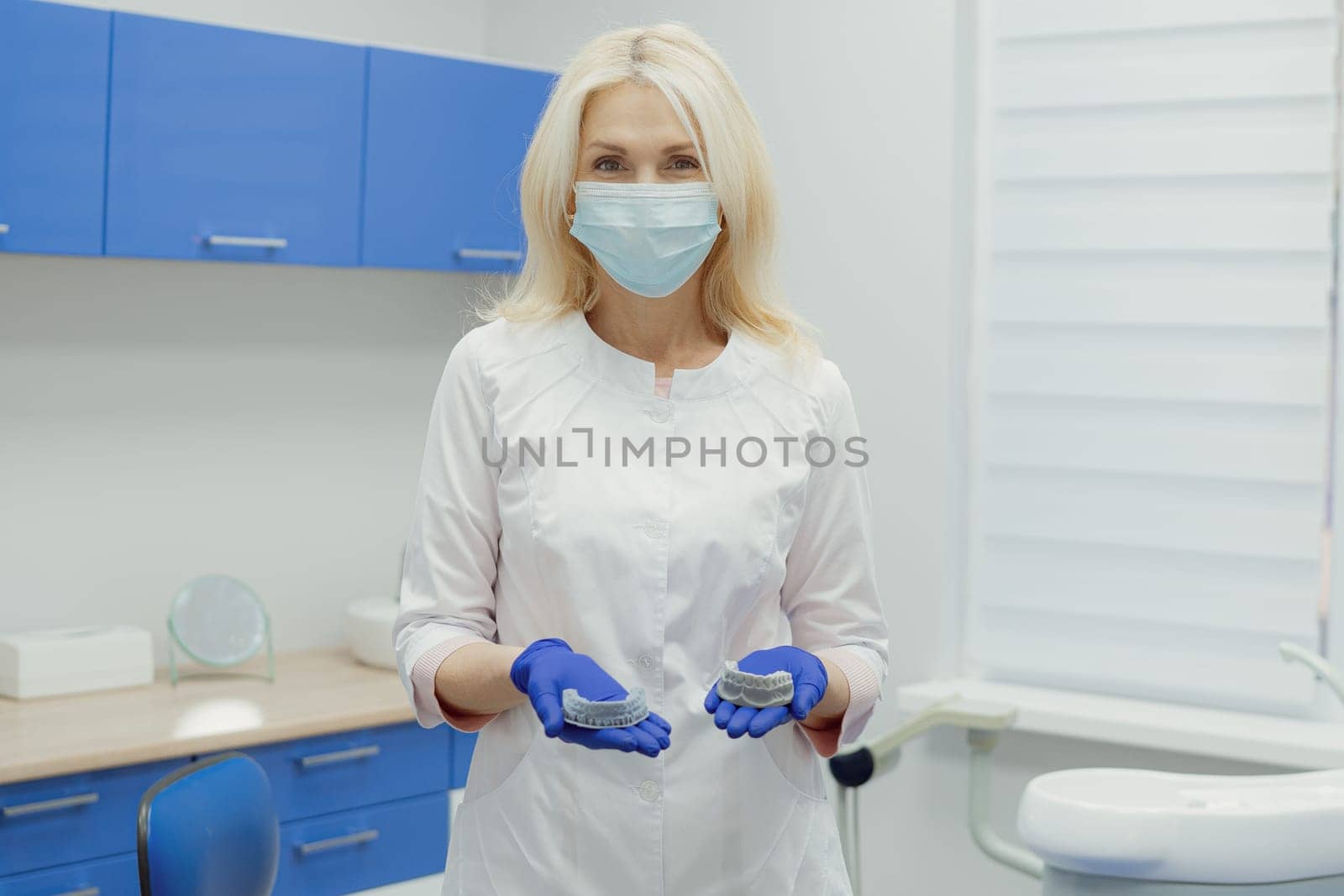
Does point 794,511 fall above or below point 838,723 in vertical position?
above

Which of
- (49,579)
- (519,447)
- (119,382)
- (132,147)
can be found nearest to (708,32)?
(132,147)

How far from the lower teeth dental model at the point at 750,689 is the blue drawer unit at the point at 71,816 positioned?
140cm

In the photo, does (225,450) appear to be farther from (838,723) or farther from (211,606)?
(838,723)

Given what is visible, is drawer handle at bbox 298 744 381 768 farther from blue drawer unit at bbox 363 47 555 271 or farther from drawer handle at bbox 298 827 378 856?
blue drawer unit at bbox 363 47 555 271

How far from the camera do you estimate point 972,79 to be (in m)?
2.75

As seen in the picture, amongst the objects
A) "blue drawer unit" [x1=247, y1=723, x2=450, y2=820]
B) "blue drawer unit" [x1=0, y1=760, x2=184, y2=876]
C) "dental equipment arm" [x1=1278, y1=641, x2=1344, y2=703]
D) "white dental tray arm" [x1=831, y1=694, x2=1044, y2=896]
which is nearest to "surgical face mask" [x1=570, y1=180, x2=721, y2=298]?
"dental equipment arm" [x1=1278, y1=641, x2=1344, y2=703]

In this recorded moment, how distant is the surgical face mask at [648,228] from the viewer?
1.39 metres

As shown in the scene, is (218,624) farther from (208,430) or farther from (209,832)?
(209,832)

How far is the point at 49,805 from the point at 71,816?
6 centimetres

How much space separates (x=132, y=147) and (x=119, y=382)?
21.7 inches

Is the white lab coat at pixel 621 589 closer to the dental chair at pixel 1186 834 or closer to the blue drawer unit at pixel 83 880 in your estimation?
the dental chair at pixel 1186 834

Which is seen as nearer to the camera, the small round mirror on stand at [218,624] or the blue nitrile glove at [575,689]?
the blue nitrile glove at [575,689]

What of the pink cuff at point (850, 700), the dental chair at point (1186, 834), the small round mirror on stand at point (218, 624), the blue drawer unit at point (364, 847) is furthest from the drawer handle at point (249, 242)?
the dental chair at point (1186, 834)

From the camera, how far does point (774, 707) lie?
124cm
